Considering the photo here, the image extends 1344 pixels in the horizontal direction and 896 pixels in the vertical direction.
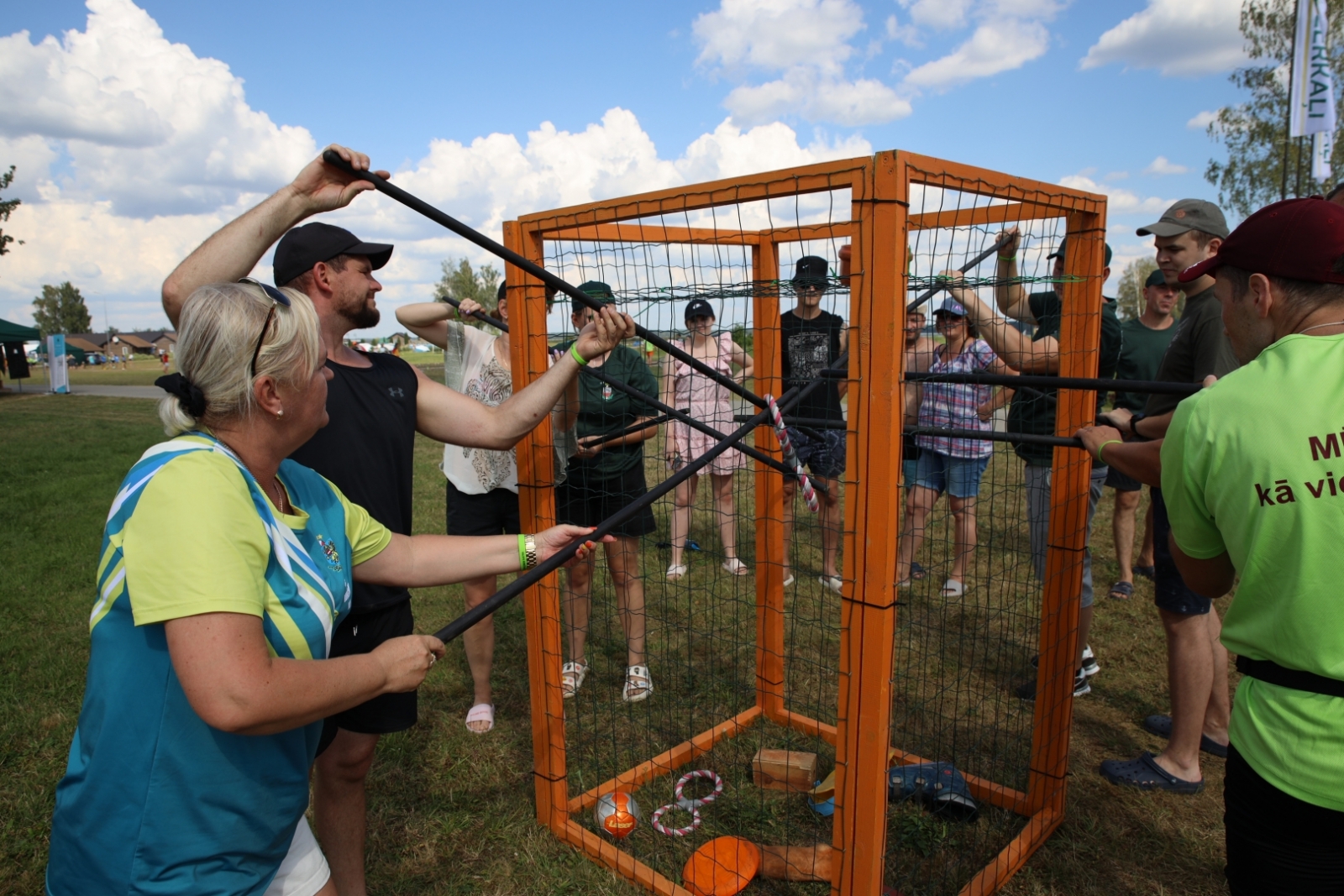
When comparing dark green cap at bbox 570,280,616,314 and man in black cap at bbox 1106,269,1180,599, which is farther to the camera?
man in black cap at bbox 1106,269,1180,599

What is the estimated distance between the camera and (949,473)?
16.8ft

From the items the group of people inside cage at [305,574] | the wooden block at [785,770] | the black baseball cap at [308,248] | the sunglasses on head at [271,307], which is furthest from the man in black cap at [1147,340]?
the sunglasses on head at [271,307]

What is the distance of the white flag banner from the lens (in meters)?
10.5

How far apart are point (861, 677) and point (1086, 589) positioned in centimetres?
210

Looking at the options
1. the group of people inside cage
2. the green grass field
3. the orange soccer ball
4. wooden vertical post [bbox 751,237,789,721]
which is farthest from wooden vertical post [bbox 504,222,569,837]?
wooden vertical post [bbox 751,237,789,721]

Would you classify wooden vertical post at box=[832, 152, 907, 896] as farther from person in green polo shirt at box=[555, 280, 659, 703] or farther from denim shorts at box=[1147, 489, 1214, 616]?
person in green polo shirt at box=[555, 280, 659, 703]

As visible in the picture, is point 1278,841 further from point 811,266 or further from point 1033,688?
point 811,266

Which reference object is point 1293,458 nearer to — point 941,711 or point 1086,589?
point 1086,589

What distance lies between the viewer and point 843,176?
6.77 feet

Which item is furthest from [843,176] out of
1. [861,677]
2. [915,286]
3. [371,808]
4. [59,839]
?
[371,808]

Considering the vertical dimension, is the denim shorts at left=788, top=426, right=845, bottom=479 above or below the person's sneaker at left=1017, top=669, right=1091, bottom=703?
above

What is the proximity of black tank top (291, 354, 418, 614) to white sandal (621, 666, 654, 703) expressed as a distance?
6.23ft

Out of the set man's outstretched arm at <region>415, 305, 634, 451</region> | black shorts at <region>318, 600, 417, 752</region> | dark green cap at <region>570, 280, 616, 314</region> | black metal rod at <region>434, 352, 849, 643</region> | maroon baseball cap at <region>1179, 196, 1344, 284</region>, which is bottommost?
black shorts at <region>318, 600, 417, 752</region>

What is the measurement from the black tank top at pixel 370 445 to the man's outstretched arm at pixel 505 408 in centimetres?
7
